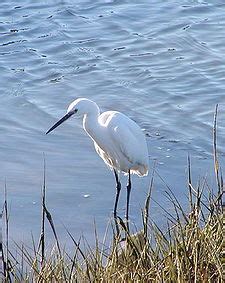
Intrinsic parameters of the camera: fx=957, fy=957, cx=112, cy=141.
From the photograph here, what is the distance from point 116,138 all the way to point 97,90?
2396mm

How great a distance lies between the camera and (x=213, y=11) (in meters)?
12.8

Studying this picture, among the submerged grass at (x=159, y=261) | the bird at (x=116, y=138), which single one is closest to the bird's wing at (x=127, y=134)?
the bird at (x=116, y=138)

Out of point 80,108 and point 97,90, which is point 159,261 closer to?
point 80,108

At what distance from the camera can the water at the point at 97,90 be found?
24.0ft

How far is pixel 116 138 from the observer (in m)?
7.79

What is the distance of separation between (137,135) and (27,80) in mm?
3016

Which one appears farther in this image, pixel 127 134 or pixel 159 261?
pixel 127 134

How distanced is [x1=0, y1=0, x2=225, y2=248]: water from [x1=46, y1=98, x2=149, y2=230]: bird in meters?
0.17

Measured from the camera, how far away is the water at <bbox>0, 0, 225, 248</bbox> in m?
7.32

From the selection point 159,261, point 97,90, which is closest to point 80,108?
point 97,90

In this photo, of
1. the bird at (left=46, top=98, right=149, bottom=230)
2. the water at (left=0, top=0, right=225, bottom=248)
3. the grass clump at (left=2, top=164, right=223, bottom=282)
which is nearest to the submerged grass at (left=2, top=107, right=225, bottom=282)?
the grass clump at (left=2, top=164, right=223, bottom=282)

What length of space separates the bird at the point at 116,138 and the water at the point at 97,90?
0.17 m

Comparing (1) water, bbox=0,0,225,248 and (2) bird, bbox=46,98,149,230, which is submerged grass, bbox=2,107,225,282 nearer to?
(1) water, bbox=0,0,225,248

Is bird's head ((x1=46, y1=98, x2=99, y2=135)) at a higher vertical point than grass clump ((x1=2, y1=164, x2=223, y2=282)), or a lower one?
lower
